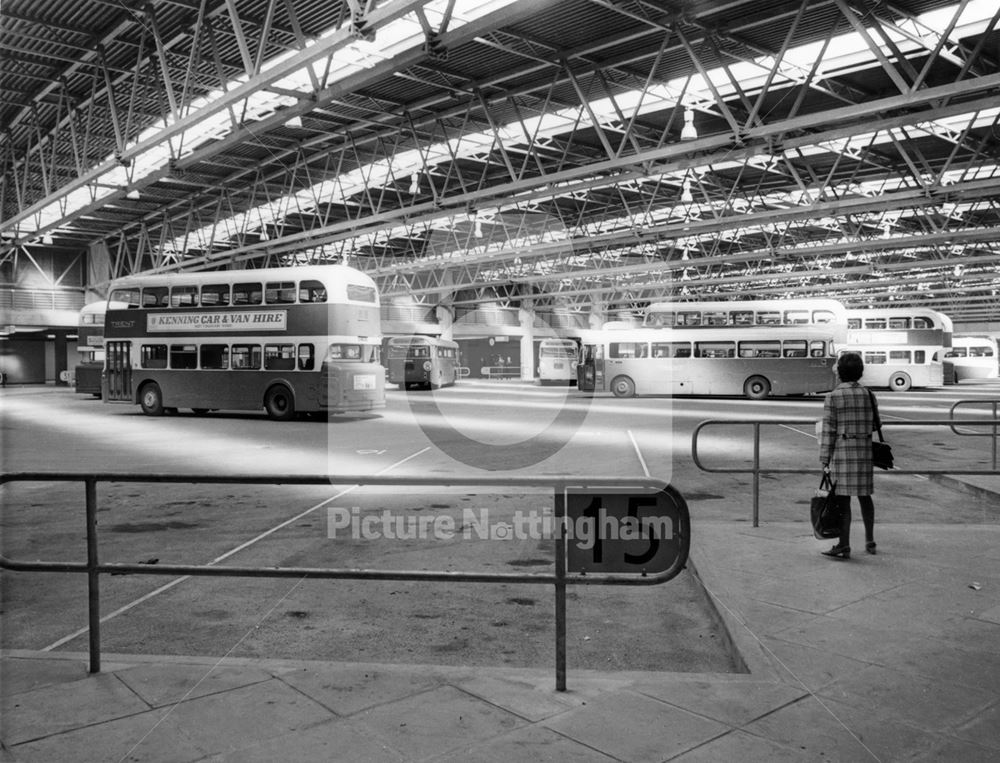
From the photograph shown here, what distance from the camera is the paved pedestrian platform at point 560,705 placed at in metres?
2.99

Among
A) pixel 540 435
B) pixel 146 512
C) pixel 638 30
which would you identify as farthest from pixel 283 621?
pixel 638 30

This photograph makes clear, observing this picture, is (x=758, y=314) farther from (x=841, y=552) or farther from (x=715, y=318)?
(x=841, y=552)

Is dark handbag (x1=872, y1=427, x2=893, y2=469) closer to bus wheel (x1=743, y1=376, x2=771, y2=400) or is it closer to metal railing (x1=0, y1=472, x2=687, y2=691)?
metal railing (x1=0, y1=472, x2=687, y2=691)

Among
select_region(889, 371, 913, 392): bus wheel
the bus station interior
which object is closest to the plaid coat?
the bus station interior

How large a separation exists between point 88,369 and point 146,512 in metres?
26.2

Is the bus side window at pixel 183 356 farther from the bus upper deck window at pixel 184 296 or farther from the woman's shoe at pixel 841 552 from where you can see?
the woman's shoe at pixel 841 552

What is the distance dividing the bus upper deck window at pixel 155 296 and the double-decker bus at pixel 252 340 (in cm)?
3

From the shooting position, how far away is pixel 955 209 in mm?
28453

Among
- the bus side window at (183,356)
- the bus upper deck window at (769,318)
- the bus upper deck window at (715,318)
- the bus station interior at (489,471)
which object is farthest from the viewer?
the bus upper deck window at (715,318)

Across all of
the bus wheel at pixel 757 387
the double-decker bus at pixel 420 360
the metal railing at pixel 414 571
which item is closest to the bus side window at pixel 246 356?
the metal railing at pixel 414 571

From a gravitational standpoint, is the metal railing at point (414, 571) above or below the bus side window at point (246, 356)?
below

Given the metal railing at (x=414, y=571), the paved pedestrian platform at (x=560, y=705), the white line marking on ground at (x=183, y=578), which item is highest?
the metal railing at (x=414, y=571)
